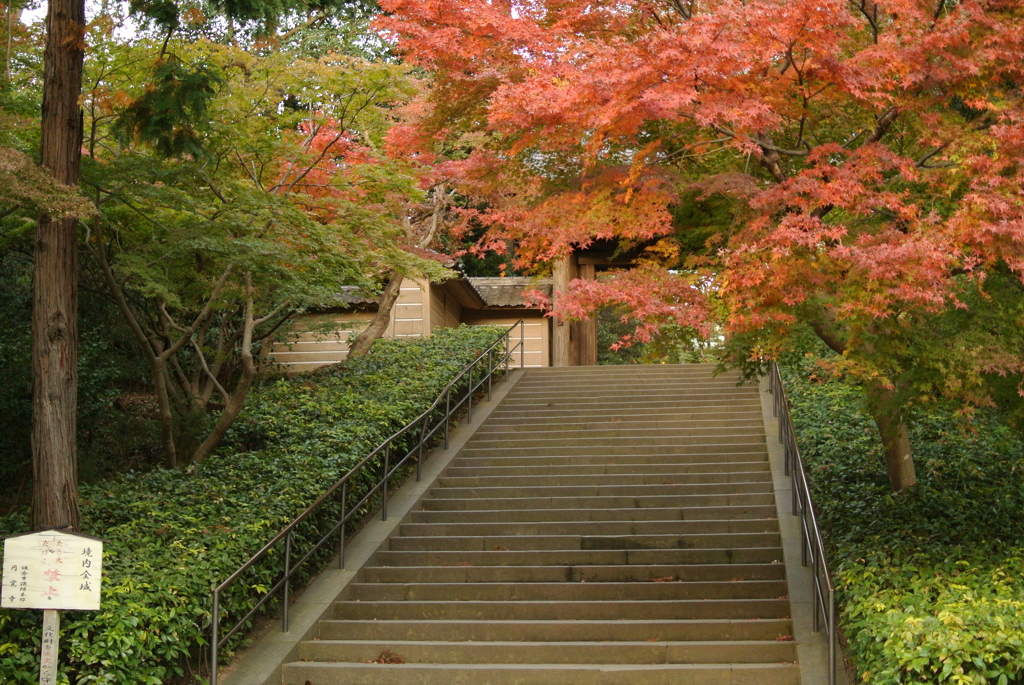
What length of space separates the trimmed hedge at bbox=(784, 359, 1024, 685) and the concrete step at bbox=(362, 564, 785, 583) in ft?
2.84

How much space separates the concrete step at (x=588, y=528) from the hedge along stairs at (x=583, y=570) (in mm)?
17

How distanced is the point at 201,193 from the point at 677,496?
6134 mm

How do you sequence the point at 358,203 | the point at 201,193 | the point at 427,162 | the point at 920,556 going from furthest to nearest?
the point at 427,162 → the point at 358,203 → the point at 201,193 → the point at 920,556

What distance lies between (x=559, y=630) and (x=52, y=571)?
4.02 m

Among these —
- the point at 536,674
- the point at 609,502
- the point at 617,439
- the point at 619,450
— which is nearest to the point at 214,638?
the point at 536,674

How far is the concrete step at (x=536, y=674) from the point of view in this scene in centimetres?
732

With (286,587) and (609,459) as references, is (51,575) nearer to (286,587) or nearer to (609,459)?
(286,587)

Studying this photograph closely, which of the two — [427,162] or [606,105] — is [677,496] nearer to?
[606,105]

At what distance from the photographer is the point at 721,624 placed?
8102 millimetres

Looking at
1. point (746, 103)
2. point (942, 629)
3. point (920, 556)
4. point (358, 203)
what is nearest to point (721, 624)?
point (920, 556)

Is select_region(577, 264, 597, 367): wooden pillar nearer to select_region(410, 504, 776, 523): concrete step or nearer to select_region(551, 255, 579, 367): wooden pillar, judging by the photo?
select_region(551, 255, 579, 367): wooden pillar

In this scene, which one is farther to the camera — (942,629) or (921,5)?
(921,5)

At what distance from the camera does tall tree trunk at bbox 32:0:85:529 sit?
301 inches

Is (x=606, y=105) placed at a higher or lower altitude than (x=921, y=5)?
lower
